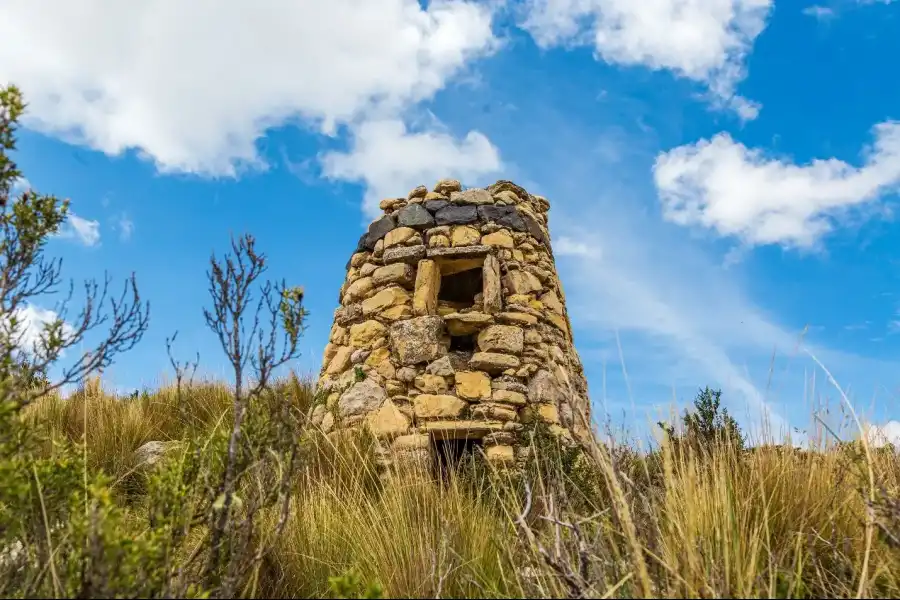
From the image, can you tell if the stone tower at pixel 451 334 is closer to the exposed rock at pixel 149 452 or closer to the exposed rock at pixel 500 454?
the exposed rock at pixel 500 454

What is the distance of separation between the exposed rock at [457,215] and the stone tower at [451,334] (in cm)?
1

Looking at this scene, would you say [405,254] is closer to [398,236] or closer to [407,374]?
[398,236]

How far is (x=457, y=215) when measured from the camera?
5.84 m

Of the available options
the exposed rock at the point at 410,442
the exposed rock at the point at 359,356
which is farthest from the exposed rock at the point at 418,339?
the exposed rock at the point at 410,442

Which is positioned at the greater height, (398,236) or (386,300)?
(398,236)

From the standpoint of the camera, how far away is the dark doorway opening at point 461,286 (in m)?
6.46

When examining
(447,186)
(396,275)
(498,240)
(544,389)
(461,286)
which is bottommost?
(544,389)

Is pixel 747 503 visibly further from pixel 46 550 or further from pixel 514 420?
pixel 46 550

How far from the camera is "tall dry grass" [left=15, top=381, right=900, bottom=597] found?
2.08 metres

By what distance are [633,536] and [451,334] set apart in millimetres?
3738

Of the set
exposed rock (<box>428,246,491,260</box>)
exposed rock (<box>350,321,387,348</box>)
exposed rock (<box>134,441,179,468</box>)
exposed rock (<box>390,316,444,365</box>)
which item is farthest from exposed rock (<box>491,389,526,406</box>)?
exposed rock (<box>134,441,179,468</box>)

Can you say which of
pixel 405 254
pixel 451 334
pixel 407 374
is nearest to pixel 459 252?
pixel 405 254

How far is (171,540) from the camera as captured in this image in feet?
7.32

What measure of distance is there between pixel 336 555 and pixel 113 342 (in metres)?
1.55
